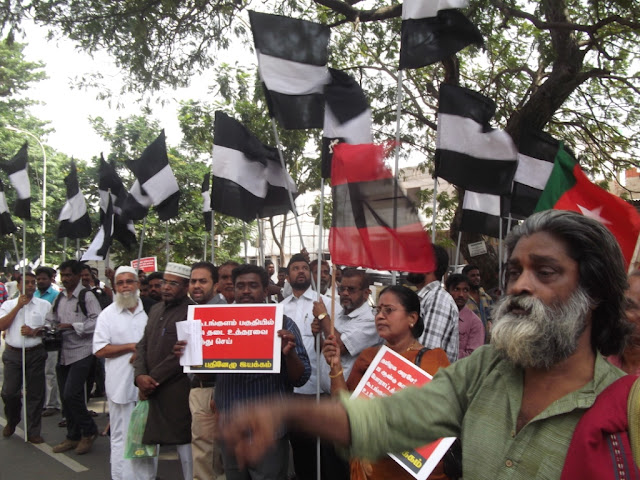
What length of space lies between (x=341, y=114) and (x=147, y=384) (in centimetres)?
267

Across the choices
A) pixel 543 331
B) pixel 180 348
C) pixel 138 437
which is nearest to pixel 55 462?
pixel 138 437

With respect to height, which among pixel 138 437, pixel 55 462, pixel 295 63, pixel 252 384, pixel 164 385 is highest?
pixel 295 63

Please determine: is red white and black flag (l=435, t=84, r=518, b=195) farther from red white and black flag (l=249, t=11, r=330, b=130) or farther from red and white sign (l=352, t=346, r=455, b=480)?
red and white sign (l=352, t=346, r=455, b=480)

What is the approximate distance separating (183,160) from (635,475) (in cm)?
2180

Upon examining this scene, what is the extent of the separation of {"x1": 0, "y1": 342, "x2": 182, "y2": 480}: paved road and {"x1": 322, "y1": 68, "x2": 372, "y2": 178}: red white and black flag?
11.6 feet

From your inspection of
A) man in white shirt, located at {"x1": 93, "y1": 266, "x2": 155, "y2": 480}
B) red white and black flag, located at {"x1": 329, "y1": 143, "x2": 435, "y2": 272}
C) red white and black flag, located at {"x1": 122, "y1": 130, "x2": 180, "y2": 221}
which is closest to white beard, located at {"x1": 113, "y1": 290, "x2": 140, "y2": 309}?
man in white shirt, located at {"x1": 93, "y1": 266, "x2": 155, "y2": 480}

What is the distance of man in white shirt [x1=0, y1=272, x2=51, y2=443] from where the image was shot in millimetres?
7172

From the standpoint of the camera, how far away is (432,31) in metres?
5.20

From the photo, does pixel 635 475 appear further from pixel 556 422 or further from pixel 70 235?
pixel 70 235

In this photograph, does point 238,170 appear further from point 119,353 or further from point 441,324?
point 441,324

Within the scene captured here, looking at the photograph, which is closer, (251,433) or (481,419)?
(251,433)

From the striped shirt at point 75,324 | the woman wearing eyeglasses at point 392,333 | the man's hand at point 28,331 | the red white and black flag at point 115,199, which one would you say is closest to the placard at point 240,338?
the woman wearing eyeglasses at point 392,333

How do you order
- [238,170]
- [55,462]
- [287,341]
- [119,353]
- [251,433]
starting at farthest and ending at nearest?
1. [55,462]
2. [238,170]
3. [119,353]
4. [287,341]
5. [251,433]

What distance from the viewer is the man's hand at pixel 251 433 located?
1.44 m
